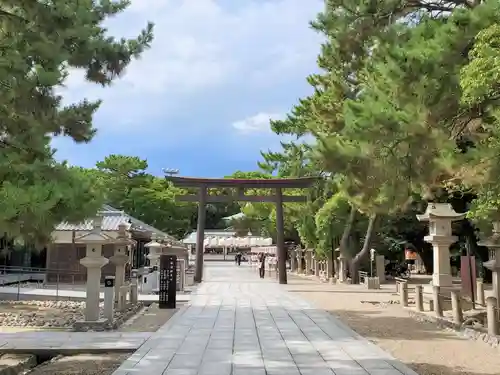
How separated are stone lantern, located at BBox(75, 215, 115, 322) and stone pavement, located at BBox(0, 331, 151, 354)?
788 millimetres

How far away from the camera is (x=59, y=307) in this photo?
1709 cm

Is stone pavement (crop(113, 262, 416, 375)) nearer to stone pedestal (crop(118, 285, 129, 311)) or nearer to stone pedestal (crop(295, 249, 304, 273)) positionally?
stone pedestal (crop(118, 285, 129, 311))

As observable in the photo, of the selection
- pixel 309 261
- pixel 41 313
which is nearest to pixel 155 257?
pixel 41 313

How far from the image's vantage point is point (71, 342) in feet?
30.7

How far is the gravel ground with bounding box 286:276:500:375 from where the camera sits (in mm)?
7621

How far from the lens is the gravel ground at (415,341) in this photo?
762cm

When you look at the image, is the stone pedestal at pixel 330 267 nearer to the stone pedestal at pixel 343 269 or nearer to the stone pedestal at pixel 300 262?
the stone pedestal at pixel 343 269

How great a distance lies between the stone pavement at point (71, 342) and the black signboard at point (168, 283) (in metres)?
4.34

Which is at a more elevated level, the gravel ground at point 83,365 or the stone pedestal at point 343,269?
the stone pedestal at point 343,269

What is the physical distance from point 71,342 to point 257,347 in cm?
329

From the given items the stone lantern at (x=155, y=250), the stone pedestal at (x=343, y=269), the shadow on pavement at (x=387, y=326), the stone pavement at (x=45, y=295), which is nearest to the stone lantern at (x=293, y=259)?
the stone pedestal at (x=343, y=269)

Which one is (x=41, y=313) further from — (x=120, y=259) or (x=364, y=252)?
(x=364, y=252)

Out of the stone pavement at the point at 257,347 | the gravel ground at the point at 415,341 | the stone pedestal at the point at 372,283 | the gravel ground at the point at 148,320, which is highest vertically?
the stone pedestal at the point at 372,283

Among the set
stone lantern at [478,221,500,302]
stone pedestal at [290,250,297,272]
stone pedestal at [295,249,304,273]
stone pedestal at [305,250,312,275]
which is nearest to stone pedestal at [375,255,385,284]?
stone pedestal at [305,250,312,275]
